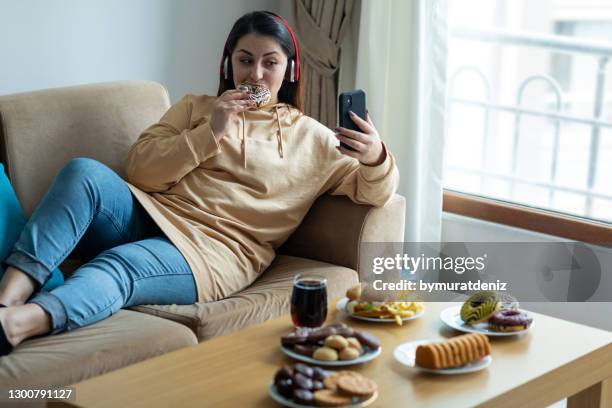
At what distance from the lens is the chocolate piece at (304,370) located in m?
1.78

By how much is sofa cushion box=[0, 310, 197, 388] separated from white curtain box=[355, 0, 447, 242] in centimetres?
158

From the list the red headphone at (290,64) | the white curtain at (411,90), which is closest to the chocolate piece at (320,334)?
the red headphone at (290,64)

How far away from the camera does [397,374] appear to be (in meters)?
1.90

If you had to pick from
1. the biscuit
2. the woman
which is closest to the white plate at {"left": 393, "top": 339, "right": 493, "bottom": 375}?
the biscuit

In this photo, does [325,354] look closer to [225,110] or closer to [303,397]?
[303,397]

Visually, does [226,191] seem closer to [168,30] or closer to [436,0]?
[168,30]

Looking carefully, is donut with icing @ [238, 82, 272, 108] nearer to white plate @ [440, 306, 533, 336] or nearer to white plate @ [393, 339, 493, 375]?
white plate @ [440, 306, 533, 336]

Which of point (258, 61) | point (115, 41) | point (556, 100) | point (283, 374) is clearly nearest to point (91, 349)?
point (283, 374)

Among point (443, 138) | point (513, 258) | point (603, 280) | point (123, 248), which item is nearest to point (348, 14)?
point (443, 138)

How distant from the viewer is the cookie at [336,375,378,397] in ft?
5.70

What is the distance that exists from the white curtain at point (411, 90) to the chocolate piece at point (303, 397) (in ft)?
6.76

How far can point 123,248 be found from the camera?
2.56 meters

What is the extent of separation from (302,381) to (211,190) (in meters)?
1.16

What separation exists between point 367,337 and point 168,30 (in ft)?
6.51
